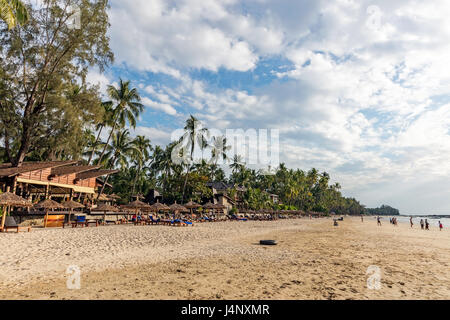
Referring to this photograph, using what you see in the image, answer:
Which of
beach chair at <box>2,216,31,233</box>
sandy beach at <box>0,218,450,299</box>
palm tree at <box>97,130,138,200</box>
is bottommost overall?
sandy beach at <box>0,218,450,299</box>

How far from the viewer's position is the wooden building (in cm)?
1832

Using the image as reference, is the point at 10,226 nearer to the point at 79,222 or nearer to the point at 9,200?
the point at 9,200

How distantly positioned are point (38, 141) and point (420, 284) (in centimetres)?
2847

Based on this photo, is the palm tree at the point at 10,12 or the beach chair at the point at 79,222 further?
the beach chair at the point at 79,222

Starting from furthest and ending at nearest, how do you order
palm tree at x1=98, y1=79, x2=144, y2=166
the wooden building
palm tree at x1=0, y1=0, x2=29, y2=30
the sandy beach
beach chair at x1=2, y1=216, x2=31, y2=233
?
1. palm tree at x1=98, y1=79, x2=144, y2=166
2. the wooden building
3. beach chair at x1=2, y1=216, x2=31, y2=233
4. palm tree at x1=0, y1=0, x2=29, y2=30
5. the sandy beach

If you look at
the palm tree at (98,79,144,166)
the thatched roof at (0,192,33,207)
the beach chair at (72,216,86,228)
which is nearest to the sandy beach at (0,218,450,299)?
the thatched roof at (0,192,33,207)

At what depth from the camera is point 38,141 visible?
23.0 m

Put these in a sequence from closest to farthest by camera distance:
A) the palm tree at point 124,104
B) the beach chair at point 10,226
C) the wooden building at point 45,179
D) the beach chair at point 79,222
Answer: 1. the beach chair at point 10,226
2. the wooden building at point 45,179
3. the beach chair at point 79,222
4. the palm tree at point 124,104

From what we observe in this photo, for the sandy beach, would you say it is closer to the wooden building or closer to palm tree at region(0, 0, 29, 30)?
the wooden building

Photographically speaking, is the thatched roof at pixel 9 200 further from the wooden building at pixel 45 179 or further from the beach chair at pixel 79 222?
the beach chair at pixel 79 222

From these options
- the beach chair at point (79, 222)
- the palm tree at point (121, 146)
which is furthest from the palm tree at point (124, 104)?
the beach chair at point (79, 222)

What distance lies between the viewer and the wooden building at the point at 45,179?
1832cm
